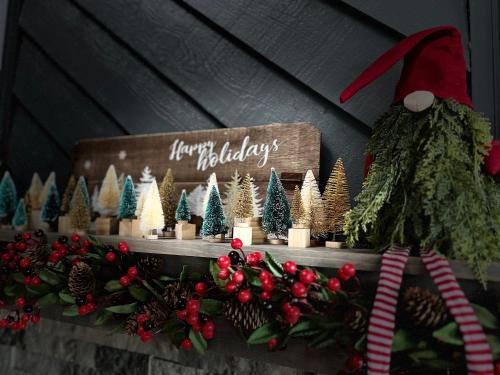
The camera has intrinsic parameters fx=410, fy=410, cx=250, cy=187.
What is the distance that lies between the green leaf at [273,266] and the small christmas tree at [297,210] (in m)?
0.12

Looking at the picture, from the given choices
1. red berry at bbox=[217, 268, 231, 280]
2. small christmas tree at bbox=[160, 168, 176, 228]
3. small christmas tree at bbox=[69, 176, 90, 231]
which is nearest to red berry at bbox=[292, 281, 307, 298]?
red berry at bbox=[217, 268, 231, 280]

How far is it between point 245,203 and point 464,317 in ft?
1.64

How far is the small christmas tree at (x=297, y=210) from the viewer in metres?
0.91

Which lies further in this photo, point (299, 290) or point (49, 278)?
point (49, 278)

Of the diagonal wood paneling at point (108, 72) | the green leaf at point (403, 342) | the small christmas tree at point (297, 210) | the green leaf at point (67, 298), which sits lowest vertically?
the green leaf at point (403, 342)

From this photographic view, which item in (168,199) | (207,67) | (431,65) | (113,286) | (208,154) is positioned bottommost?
(113,286)

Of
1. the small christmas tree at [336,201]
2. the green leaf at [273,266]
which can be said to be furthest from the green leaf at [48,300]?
the small christmas tree at [336,201]

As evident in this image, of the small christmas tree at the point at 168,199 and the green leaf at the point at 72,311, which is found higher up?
the small christmas tree at the point at 168,199

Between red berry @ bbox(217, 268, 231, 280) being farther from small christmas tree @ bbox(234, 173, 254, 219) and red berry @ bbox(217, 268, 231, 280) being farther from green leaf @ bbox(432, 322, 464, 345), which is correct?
green leaf @ bbox(432, 322, 464, 345)

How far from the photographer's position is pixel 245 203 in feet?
3.17

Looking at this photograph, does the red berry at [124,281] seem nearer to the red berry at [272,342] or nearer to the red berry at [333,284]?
the red berry at [272,342]

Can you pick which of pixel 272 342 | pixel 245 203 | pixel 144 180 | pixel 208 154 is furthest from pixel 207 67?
pixel 272 342

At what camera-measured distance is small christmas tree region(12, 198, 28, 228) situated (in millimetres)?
1306

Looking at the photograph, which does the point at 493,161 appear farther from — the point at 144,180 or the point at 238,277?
the point at 144,180
